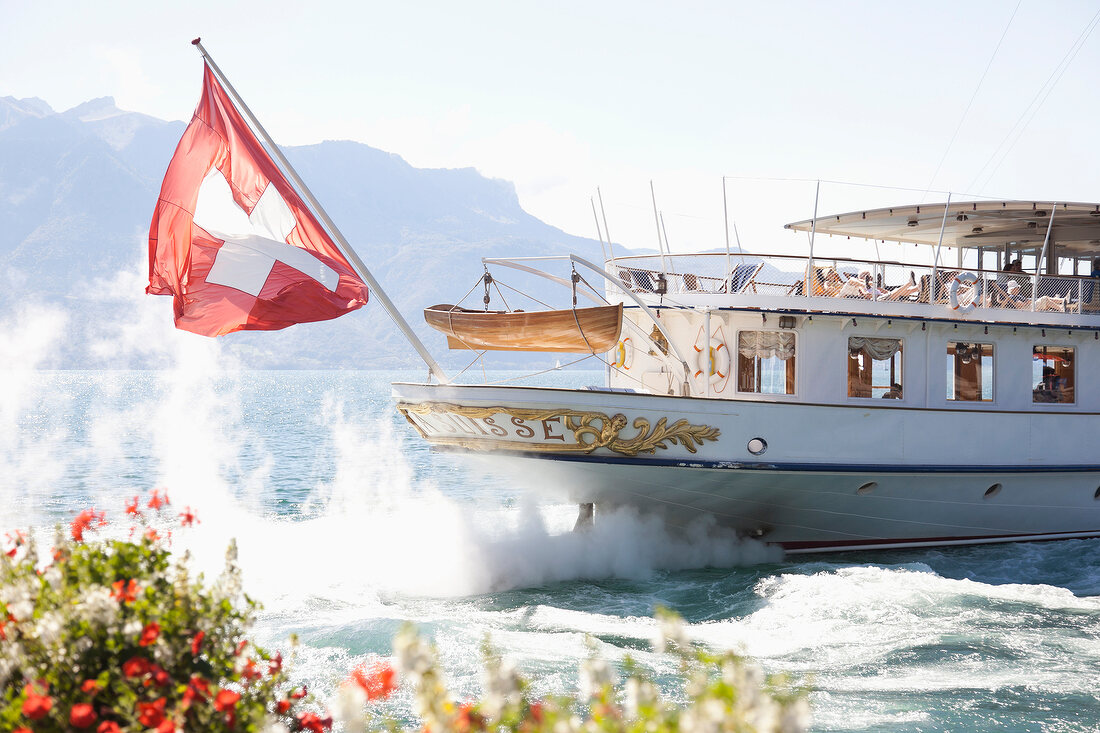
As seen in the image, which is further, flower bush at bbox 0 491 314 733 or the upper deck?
the upper deck

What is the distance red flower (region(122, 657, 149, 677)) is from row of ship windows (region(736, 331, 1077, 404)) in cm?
1025

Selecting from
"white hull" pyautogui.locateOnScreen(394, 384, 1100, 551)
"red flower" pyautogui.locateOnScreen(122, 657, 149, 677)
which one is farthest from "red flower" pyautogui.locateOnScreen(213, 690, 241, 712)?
"white hull" pyautogui.locateOnScreen(394, 384, 1100, 551)

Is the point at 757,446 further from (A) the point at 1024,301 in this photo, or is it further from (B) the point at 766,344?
(A) the point at 1024,301

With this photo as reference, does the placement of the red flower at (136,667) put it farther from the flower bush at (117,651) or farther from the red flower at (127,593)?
the red flower at (127,593)

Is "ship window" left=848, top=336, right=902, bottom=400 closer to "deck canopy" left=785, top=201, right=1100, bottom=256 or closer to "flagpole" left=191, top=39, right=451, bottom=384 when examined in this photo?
"deck canopy" left=785, top=201, right=1100, bottom=256

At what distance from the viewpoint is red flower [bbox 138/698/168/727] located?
10.1 feet

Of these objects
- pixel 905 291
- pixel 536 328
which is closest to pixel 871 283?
pixel 905 291

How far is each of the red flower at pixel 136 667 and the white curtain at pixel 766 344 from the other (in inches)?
405

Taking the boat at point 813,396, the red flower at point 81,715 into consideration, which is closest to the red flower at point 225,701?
the red flower at point 81,715

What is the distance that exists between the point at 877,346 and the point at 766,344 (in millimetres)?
1712

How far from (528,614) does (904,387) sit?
6.65 metres

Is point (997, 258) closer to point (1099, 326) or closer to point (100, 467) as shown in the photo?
point (1099, 326)

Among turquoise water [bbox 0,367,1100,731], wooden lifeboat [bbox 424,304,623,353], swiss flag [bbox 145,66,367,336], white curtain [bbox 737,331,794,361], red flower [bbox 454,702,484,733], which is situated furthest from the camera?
white curtain [bbox 737,331,794,361]

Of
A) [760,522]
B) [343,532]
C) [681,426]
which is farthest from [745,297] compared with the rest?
[343,532]
